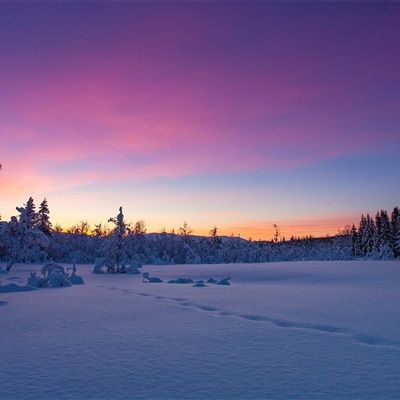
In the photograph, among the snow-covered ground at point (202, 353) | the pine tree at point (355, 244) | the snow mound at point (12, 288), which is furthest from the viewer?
the pine tree at point (355, 244)

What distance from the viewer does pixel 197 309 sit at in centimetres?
1077

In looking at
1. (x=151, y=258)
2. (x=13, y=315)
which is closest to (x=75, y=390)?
(x=13, y=315)

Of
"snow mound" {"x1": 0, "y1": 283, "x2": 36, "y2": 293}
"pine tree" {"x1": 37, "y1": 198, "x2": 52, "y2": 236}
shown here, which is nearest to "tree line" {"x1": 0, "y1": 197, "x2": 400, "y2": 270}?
"pine tree" {"x1": 37, "y1": 198, "x2": 52, "y2": 236}

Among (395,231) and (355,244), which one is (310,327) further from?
(355,244)

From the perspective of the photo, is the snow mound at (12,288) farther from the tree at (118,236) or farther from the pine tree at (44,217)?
the pine tree at (44,217)

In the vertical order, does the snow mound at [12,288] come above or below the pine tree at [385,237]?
below

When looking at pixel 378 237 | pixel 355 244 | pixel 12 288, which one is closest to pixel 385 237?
pixel 378 237

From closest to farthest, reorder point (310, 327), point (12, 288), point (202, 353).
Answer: point (202, 353), point (310, 327), point (12, 288)

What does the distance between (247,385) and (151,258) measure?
65359 millimetres

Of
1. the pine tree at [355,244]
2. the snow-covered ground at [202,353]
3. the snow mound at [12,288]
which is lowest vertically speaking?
the snow mound at [12,288]

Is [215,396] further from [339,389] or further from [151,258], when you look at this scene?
[151,258]

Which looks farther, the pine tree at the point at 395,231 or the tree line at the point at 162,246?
the pine tree at the point at 395,231

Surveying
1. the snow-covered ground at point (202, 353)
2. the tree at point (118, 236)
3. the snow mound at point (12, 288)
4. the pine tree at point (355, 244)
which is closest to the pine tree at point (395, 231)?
the pine tree at point (355, 244)

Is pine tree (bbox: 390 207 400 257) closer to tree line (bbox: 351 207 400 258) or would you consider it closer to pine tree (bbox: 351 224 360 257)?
tree line (bbox: 351 207 400 258)
